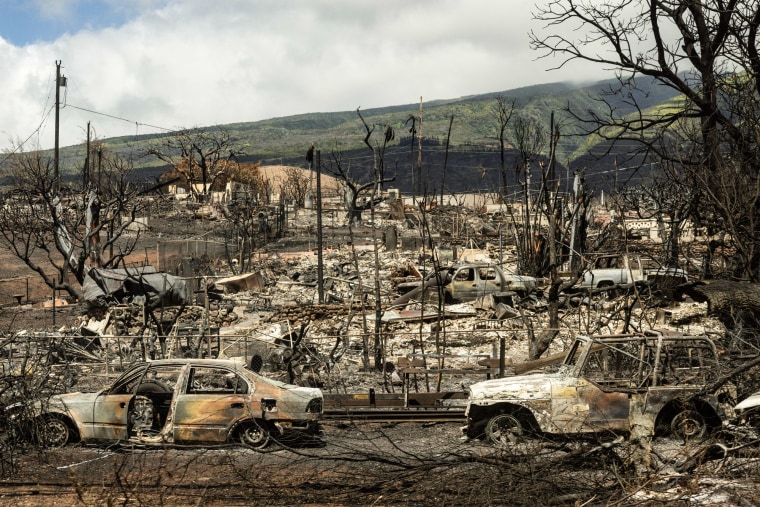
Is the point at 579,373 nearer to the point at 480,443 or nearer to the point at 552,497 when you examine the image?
the point at 480,443

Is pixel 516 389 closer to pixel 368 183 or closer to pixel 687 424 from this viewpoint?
pixel 687 424

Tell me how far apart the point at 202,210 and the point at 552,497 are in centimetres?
5031

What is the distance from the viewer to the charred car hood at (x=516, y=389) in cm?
1049

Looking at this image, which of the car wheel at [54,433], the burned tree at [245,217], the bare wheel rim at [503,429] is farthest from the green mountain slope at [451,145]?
the bare wheel rim at [503,429]

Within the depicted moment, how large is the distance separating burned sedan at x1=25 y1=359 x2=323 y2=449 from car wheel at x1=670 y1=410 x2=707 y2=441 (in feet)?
14.5

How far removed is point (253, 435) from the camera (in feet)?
35.5

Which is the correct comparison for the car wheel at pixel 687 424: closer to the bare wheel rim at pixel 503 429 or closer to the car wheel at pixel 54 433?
the bare wheel rim at pixel 503 429

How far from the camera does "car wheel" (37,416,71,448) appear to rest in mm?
10805

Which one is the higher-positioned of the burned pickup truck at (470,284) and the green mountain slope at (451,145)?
the green mountain slope at (451,145)

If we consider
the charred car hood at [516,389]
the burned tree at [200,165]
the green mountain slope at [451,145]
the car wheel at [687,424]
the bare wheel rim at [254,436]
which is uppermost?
the green mountain slope at [451,145]

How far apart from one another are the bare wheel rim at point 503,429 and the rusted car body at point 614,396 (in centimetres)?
1

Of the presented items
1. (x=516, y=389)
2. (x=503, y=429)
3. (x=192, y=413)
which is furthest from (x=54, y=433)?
(x=516, y=389)

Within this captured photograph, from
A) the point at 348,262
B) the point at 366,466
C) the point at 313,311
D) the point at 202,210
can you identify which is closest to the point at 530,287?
the point at 313,311

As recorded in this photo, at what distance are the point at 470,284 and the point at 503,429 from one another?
561 inches
